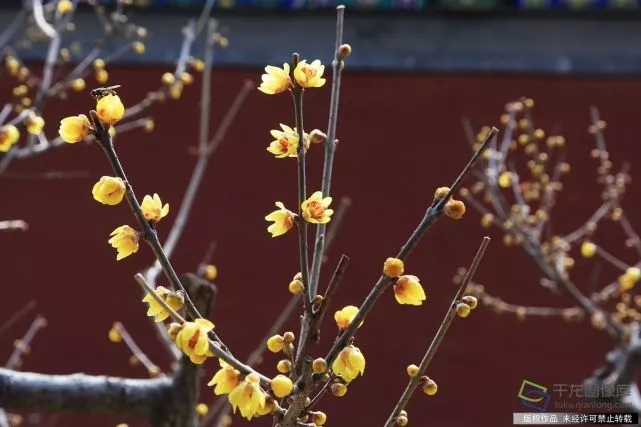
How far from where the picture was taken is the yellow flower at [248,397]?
696 millimetres

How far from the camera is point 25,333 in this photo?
3180 mm

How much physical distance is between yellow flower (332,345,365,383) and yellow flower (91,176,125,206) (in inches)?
10.9

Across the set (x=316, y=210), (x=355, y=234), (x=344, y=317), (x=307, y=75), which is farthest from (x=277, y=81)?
(x=355, y=234)

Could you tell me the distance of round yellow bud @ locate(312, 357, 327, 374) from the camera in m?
0.72

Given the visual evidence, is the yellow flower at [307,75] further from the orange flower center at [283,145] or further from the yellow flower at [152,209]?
the yellow flower at [152,209]

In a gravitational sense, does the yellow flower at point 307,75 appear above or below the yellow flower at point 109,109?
above

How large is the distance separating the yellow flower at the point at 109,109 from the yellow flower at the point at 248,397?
0.28 meters

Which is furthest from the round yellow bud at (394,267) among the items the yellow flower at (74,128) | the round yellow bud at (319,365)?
the yellow flower at (74,128)

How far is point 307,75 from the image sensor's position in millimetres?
783

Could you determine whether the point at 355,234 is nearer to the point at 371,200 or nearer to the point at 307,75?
the point at 371,200

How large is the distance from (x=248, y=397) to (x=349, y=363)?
115mm

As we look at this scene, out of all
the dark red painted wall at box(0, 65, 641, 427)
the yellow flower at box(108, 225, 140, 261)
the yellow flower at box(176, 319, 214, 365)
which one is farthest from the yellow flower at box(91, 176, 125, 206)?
the dark red painted wall at box(0, 65, 641, 427)

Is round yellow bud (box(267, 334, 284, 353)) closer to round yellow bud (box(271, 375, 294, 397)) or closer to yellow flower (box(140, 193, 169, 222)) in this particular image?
round yellow bud (box(271, 375, 294, 397))

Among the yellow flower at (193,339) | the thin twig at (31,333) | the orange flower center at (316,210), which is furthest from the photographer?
the thin twig at (31,333)
